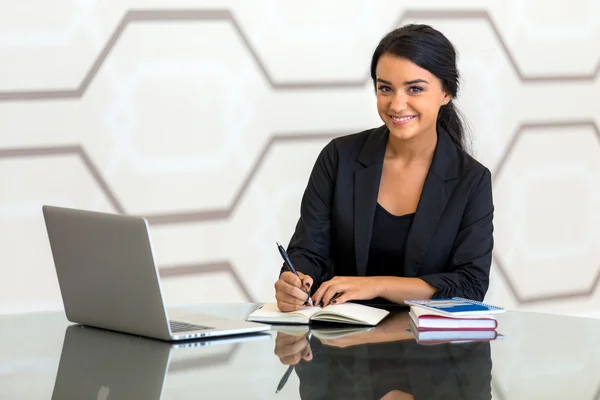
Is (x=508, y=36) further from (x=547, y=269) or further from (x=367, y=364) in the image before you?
(x=367, y=364)

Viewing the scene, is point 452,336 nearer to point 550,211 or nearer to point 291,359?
point 291,359

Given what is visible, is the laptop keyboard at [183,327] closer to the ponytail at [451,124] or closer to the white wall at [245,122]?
the ponytail at [451,124]

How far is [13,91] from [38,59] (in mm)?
117

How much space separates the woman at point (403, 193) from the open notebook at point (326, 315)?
1.30ft

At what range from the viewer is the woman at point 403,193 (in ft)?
7.30

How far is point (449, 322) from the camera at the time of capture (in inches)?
64.6

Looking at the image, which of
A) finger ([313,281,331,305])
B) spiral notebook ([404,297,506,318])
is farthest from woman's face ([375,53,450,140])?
spiral notebook ([404,297,506,318])

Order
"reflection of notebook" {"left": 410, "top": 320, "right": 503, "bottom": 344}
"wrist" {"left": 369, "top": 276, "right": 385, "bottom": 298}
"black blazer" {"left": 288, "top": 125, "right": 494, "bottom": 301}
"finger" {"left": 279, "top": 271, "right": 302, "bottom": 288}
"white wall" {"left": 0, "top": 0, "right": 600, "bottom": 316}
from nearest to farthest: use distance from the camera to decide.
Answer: "reflection of notebook" {"left": 410, "top": 320, "right": 503, "bottom": 344}
"finger" {"left": 279, "top": 271, "right": 302, "bottom": 288}
"wrist" {"left": 369, "top": 276, "right": 385, "bottom": 298}
"black blazer" {"left": 288, "top": 125, "right": 494, "bottom": 301}
"white wall" {"left": 0, "top": 0, "right": 600, "bottom": 316}

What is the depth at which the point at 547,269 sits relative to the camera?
11.6 feet

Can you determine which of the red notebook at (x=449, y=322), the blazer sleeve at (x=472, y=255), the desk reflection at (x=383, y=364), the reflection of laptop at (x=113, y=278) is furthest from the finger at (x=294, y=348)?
the blazer sleeve at (x=472, y=255)

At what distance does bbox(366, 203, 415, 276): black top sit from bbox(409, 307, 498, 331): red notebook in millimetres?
612

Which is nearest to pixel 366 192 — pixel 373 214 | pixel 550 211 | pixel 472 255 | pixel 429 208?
pixel 373 214

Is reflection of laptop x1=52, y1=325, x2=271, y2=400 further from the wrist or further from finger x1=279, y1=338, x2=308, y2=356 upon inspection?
the wrist

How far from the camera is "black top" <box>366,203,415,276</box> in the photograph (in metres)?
2.28
